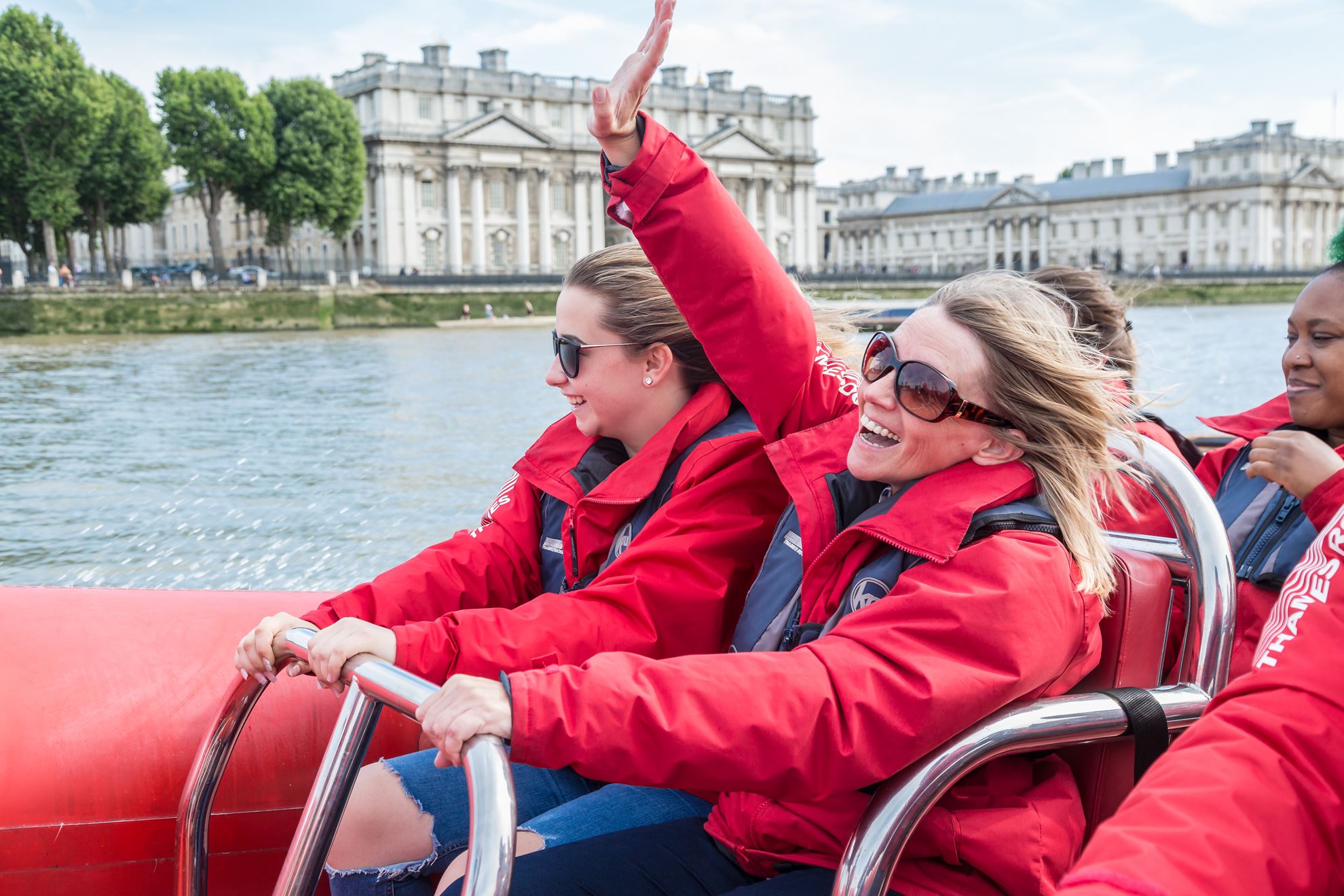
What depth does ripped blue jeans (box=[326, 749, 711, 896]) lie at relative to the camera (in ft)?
5.53

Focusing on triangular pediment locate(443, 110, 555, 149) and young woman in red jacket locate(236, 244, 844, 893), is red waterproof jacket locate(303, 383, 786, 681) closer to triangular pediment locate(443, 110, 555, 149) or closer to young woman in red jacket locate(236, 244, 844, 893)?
young woman in red jacket locate(236, 244, 844, 893)

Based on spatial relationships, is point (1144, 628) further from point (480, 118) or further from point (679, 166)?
point (480, 118)

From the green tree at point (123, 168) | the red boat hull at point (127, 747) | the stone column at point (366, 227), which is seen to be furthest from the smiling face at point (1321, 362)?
the stone column at point (366, 227)

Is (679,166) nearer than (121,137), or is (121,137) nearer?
(679,166)

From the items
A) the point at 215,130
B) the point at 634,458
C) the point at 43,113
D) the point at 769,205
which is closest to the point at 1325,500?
the point at 634,458

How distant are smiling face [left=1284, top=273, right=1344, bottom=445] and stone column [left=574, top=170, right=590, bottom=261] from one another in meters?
62.6

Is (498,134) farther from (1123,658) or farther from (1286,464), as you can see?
(1123,658)

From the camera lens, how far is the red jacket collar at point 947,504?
1.39m

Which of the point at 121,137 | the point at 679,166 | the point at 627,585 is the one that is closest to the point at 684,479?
the point at 627,585

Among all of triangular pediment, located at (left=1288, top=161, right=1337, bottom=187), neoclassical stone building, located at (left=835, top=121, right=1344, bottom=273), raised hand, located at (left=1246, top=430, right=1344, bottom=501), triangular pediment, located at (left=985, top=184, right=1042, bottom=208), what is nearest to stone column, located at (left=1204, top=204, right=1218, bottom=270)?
neoclassical stone building, located at (left=835, top=121, right=1344, bottom=273)

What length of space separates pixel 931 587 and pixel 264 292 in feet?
123

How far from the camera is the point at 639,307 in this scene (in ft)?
6.32

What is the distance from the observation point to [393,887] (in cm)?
173

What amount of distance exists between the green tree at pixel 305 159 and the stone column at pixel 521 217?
15.2 m
